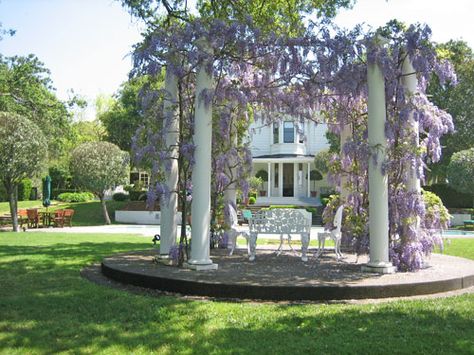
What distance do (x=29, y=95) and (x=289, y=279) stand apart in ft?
70.6

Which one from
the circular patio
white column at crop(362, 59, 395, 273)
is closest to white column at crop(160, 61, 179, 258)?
the circular patio

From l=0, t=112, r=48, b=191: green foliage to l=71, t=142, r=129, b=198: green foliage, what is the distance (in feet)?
16.2

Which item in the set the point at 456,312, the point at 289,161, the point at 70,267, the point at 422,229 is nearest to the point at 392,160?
the point at 422,229

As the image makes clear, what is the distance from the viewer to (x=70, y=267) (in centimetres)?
888

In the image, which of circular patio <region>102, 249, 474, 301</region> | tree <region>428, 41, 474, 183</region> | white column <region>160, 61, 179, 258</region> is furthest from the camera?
tree <region>428, 41, 474, 183</region>

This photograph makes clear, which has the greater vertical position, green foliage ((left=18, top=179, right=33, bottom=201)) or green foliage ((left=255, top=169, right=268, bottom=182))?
green foliage ((left=255, top=169, right=268, bottom=182))

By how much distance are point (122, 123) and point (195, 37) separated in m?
29.8

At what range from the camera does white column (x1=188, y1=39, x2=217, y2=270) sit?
7.37m

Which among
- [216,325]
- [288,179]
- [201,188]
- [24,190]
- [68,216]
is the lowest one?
[216,325]

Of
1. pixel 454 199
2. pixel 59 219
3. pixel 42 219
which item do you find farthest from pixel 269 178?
pixel 42 219

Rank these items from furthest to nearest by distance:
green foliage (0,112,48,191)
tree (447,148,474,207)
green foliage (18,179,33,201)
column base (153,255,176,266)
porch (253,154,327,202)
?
green foliage (18,179,33,201) < porch (253,154,327,202) < tree (447,148,474,207) < green foliage (0,112,48,191) < column base (153,255,176,266)

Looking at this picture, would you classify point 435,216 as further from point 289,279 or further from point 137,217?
point 137,217

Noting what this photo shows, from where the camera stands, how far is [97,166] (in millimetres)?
Answer: 25812

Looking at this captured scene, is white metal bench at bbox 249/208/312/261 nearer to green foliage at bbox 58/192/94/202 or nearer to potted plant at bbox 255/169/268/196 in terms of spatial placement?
potted plant at bbox 255/169/268/196
